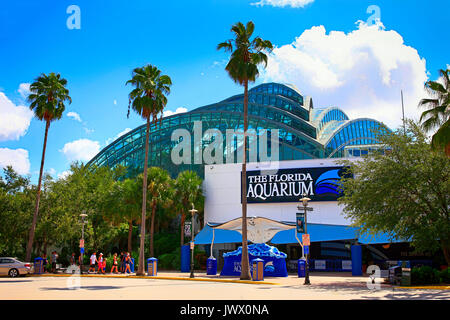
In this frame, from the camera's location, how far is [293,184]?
4350cm

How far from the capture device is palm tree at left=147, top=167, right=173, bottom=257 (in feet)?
140

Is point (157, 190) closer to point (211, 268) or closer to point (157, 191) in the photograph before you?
point (157, 191)

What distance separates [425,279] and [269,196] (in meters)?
22.6

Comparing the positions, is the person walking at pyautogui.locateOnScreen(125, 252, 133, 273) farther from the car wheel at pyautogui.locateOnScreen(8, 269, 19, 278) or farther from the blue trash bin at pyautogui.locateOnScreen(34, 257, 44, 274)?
the car wheel at pyautogui.locateOnScreen(8, 269, 19, 278)

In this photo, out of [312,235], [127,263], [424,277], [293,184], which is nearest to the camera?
[424,277]

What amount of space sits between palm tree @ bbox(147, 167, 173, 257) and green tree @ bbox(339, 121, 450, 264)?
2171cm

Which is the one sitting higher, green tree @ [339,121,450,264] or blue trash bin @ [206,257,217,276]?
green tree @ [339,121,450,264]

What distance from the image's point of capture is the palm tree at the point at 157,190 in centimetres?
4253

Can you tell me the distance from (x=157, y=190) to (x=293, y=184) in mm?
13221

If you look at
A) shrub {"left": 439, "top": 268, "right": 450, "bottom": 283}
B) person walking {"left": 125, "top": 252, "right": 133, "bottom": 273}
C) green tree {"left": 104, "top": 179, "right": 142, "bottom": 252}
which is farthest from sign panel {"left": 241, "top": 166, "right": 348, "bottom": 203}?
shrub {"left": 439, "top": 268, "right": 450, "bottom": 283}

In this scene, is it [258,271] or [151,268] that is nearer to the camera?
[258,271]

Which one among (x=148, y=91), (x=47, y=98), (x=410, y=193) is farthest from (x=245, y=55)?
(x=47, y=98)

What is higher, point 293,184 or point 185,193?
point 293,184
